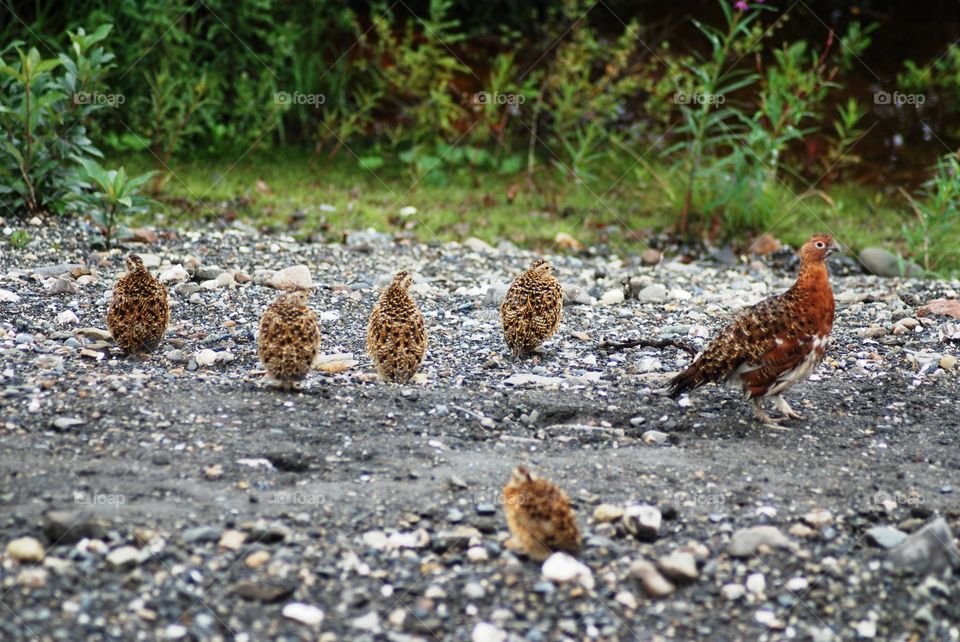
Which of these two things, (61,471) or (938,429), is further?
(938,429)

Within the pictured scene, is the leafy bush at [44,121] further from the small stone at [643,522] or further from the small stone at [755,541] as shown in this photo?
the small stone at [755,541]

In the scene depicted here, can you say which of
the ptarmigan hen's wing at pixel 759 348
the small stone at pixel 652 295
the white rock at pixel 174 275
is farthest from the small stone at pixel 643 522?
the white rock at pixel 174 275

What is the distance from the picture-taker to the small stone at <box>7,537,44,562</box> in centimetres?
398

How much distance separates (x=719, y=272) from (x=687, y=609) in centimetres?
552

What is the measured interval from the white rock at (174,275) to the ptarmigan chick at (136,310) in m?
1.62

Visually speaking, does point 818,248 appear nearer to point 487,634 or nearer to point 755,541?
point 755,541

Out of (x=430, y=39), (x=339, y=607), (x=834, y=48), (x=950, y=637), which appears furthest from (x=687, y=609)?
(x=834, y=48)

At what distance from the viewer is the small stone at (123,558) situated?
4.01 m

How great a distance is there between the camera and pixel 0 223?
27.2ft

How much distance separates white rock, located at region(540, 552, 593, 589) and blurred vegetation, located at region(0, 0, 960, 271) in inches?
209

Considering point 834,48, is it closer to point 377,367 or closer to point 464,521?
point 377,367

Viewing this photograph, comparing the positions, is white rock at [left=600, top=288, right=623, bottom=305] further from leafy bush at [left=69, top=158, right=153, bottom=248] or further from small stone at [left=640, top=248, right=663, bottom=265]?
leafy bush at [left=69, top=158, right=153, bottom=248]

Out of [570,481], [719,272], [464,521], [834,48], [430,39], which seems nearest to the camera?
[464,521]

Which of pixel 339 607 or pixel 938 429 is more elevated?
pixel 938 429
